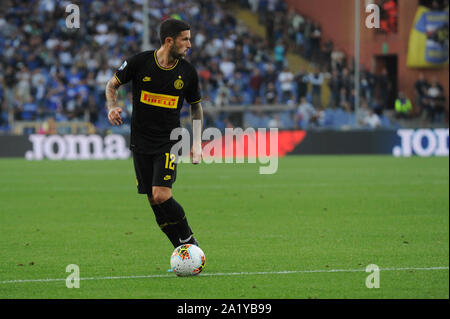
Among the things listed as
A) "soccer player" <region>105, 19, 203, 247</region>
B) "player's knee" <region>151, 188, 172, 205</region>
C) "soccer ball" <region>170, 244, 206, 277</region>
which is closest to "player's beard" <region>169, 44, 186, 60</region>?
"soccer player" <region>105, 19, 203, 247</region>

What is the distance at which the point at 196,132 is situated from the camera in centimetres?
847

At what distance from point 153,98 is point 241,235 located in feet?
10.8

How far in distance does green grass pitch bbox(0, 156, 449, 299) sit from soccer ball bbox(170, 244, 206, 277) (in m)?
0.10

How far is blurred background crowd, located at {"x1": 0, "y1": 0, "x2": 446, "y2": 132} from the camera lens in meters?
30.0

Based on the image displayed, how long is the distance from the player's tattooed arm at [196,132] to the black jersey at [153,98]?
0.64 ft

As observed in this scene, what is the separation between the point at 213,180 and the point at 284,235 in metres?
9.27

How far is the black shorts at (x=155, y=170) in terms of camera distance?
27.1ft

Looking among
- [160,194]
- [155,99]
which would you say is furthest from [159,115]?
[160,194]

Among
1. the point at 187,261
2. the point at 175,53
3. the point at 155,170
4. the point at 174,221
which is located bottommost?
the point at 187,261

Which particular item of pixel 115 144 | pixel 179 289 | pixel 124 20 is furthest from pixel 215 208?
pixel 124 20

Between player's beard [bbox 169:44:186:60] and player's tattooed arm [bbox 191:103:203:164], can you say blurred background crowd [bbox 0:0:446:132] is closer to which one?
player's tattooed arm [bbox 191:103:203:164]

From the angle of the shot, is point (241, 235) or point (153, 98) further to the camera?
point (241, 235)

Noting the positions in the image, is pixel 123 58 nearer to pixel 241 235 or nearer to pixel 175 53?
pixel 241 235

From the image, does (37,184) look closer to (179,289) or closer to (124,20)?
(179,289)
